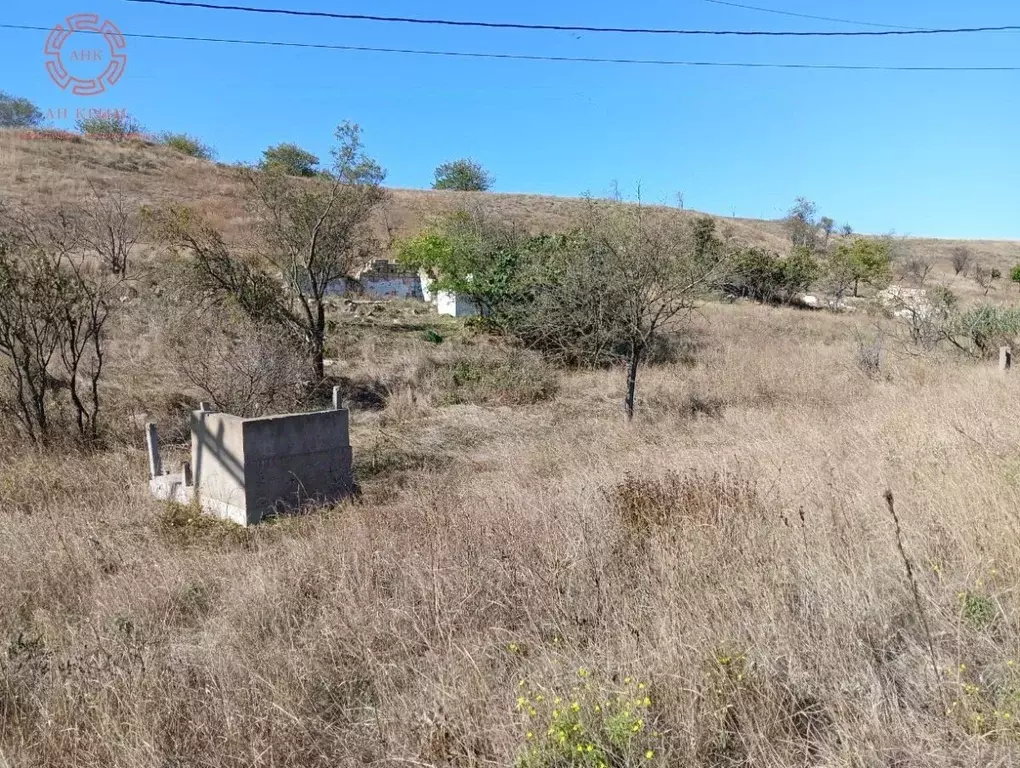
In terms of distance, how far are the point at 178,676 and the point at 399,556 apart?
4.75 ft

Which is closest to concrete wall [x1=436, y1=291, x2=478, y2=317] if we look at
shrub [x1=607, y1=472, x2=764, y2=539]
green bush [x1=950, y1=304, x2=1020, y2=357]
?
green bush [x1=950, y1=304, x2=1020, y2=357]

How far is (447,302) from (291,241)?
24.7ft

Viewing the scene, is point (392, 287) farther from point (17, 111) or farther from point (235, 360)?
point (17, 111)

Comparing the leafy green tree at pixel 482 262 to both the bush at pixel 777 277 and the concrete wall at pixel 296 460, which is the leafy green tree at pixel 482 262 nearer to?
the concrete wall at pixel 296 460

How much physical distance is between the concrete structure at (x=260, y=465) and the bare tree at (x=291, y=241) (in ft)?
Result: 19.7

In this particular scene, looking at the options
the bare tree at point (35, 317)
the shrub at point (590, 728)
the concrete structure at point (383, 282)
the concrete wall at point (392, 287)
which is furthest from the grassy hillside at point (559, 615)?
the concrete wall at point (392, 287)

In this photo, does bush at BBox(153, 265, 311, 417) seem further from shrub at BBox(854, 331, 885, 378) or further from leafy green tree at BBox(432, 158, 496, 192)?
leafy green tree at BBox(432, 158, 496, 192)

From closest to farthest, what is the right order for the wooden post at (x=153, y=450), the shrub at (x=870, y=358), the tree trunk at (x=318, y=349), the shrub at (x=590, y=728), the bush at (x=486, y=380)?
the shrub at (x=590, y=728), the wooden post at (x=153, y=450), the tree trunk at (x=318, y=349), the shrub at (x=870, y=358), the bush at (x=486, y=380)

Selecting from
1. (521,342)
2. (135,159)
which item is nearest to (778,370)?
(521,342)

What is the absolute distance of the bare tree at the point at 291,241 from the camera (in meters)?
13.4

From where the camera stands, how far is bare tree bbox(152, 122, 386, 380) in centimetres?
1337

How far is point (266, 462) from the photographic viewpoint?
666 cm

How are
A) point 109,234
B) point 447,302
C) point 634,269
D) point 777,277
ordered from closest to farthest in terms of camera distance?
point 634,269, point 109,234, point 447,302, point 777,277

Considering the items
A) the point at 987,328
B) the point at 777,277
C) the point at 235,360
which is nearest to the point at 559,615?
the point at 235,360
